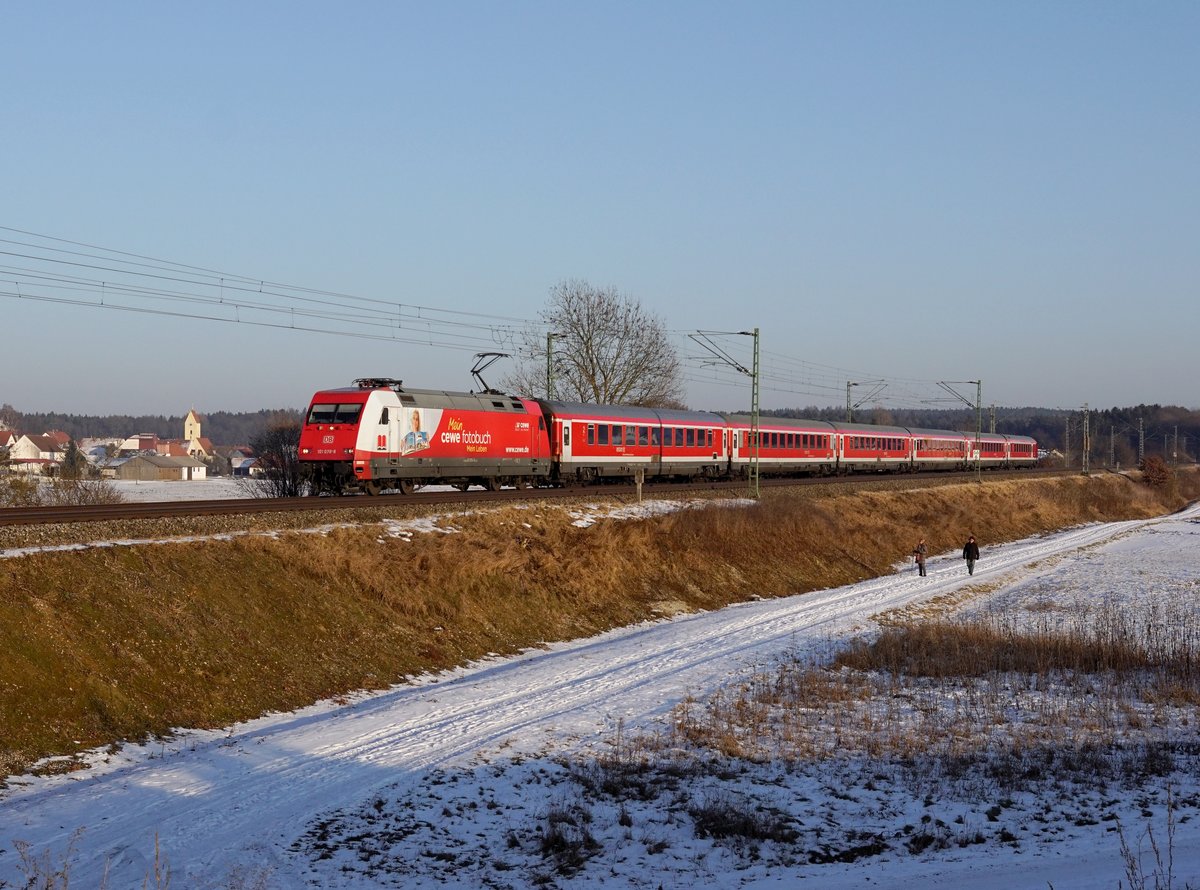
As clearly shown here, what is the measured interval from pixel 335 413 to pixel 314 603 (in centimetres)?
1161

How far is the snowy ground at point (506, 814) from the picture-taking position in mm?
10898

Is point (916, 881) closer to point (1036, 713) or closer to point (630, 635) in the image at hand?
point (1036, 713)

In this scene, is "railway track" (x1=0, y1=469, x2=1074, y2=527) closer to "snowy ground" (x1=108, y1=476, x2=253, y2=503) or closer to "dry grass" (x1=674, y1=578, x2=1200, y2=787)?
"dry grass" (x1=674, y1=578, x2=1200, y2=787)

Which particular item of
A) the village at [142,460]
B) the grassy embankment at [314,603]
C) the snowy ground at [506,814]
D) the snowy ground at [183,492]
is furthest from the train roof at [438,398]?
the village at [142,460]

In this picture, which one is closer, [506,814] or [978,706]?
[506,814]

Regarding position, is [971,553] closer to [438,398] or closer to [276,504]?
[438,398]

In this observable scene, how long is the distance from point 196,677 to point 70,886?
7335mm

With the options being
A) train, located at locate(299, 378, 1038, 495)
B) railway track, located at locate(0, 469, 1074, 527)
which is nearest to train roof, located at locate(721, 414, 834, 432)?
train, located at locate(299, 378, 1038, 495)

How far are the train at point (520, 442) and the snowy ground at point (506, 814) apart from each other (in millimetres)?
14427

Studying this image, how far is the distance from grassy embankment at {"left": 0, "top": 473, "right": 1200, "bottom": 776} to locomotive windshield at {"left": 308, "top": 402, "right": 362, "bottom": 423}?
5018 mm

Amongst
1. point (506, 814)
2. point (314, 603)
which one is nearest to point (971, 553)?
point (314, 603)

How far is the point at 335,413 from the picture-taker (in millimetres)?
32188

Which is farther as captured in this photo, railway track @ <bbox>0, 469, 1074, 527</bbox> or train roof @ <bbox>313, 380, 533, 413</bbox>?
train roof @ <bbox>313, 380, 533, 413</bbox>

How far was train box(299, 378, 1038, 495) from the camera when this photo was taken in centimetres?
3219
